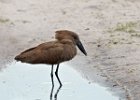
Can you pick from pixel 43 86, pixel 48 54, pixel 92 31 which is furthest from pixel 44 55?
pixel 92 31

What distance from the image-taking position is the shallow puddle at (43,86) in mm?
8383

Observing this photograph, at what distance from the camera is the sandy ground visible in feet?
30.9

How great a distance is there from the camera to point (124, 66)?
31.9 feet

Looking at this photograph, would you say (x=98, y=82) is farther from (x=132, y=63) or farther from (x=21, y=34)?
(x=21, y=34)

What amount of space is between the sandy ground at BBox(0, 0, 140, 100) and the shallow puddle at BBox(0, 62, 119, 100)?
211 millimetres

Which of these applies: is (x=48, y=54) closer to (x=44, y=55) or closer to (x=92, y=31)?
(x=44, y=55)

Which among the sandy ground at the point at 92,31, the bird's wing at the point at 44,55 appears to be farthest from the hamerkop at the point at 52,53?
the sandy ground at the point at 92,31

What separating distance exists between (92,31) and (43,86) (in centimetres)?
329

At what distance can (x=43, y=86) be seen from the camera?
888 centimetres

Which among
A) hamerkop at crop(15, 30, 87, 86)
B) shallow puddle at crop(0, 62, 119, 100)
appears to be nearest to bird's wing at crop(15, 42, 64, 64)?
hamerkop at crop(15, 30, 87, 86)

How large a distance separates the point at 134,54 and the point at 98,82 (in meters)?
1.42

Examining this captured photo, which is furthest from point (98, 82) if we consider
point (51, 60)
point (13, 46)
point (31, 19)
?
point (31, 19)

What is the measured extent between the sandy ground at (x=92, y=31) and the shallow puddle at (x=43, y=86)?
0.69ft

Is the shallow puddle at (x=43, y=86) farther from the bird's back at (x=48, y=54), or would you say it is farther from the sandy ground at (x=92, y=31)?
the bird's back at (x=48, y=54)
